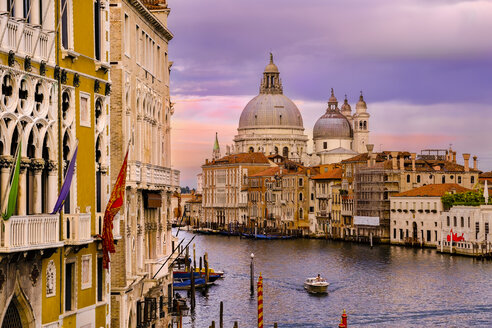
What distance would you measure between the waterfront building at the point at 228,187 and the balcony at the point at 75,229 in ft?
325

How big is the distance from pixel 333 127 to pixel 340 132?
1375 millimetres

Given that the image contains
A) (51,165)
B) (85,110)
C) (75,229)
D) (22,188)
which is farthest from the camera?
(85,110)

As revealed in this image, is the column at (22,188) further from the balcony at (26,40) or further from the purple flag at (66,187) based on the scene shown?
the balcony at (26,40)

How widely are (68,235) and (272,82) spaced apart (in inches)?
4927

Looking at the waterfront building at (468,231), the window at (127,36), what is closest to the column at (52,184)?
the window at (127,36)

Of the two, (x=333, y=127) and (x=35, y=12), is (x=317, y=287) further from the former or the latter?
(x=333, y=127)

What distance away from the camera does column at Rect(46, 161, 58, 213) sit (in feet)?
41.9

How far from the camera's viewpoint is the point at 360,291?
4056 centimetres

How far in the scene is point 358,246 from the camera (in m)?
74.6

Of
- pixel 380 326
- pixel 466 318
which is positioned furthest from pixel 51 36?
pixel 466 318

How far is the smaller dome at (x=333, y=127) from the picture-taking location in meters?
128

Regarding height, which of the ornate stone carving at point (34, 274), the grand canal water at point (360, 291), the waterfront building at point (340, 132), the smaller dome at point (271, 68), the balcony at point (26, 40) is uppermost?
the smaller dome at point (271, 68)

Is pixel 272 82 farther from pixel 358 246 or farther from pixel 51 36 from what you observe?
pixel 51 36

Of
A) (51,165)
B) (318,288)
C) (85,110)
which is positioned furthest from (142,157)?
(318,288)
